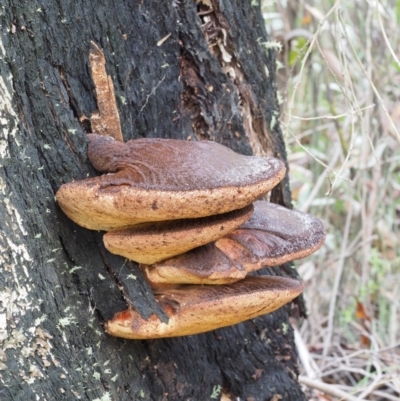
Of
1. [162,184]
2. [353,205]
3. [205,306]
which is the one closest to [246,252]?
[205,306]

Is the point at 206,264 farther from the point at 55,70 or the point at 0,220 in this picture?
the point at 55,70

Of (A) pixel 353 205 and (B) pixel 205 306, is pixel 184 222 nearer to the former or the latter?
(B) pixel 205 306

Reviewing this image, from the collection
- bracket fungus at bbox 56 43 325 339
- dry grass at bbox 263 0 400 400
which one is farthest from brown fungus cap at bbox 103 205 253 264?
dry grass at bbox 263 0 400 400

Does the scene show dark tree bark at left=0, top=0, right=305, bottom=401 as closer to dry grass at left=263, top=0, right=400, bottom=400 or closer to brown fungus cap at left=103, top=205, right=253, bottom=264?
brown fungus cap at left=103, top=205, right=253, bottom=264

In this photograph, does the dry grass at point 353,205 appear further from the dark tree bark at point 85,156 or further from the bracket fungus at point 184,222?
the bracket fungus at point 184,222

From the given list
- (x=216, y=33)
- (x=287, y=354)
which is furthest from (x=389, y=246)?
(x=216, y=33)

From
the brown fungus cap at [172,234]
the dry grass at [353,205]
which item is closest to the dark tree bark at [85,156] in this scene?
the brown fungus cap at [172,234]
